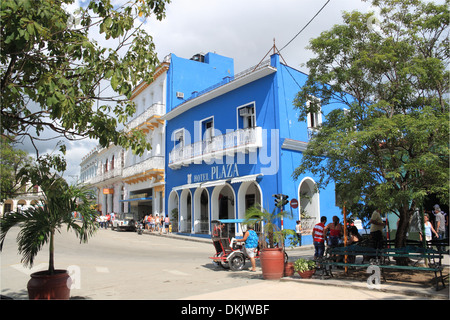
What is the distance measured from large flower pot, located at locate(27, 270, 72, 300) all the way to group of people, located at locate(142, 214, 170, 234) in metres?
20.7

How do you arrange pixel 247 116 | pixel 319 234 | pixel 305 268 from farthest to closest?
pixel 247 116, pixel 319 234, pixel 305 268

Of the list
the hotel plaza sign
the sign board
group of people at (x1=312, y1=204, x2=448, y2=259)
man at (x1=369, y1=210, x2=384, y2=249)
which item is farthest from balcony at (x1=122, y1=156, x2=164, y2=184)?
man at (x1=369, y1=210, x2=384, y2=249)

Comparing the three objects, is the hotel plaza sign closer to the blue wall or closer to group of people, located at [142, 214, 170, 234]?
group of people, located at [142, 214, 170, 234]

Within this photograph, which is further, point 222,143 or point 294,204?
point 222,143

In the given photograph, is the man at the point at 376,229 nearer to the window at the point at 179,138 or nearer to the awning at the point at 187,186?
the awning at the point at 187,186

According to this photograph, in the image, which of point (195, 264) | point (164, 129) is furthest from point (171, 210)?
point (195, 264)

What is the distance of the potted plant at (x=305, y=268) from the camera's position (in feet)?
28.8

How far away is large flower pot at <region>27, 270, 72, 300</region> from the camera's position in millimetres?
5715

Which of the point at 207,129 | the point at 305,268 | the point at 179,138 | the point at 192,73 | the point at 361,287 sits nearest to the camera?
the point at 361,287

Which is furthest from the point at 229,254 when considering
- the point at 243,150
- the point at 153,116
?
the point at 153,116

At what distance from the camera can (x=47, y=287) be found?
5727 millimetres

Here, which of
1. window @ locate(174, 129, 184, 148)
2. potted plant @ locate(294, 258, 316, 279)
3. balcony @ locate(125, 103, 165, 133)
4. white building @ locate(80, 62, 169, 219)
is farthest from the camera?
white building @ locate(80, 62, 169, 219)

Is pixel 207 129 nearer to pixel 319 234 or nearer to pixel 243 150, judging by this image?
pixel 243 150

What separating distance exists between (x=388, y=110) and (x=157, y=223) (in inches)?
897
